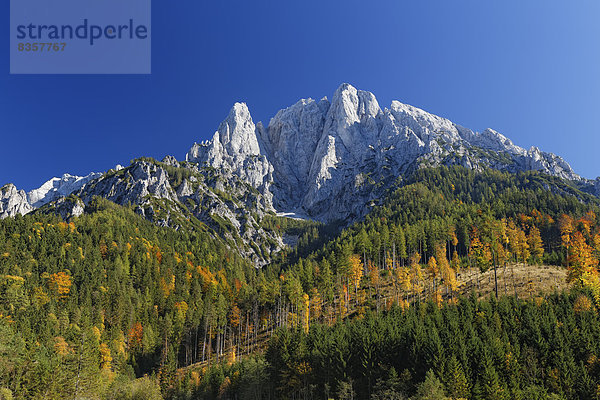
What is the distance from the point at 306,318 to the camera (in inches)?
3802

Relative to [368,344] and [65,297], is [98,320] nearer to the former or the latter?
[65,297]

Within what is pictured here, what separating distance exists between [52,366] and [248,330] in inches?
2202

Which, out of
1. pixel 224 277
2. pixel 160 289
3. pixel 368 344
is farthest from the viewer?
pixel 224 277

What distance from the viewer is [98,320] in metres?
101

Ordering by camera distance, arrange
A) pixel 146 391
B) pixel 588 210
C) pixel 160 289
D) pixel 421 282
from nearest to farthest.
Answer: pixel 146 391, pixel 421 282, pixel 160 289, pixel 588 210

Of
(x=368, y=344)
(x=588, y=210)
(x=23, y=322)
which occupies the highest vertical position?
(x=588, y=210)

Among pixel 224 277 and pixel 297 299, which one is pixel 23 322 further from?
pixel 224 277

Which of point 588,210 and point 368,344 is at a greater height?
point 588,210

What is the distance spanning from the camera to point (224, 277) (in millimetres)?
152625

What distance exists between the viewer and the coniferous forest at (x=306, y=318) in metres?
53.0

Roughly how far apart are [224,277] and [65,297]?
62085mm

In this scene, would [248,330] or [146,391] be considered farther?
[248,330]

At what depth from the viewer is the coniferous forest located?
53.0m

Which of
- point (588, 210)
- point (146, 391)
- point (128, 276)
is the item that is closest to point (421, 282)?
point (146, 391)
